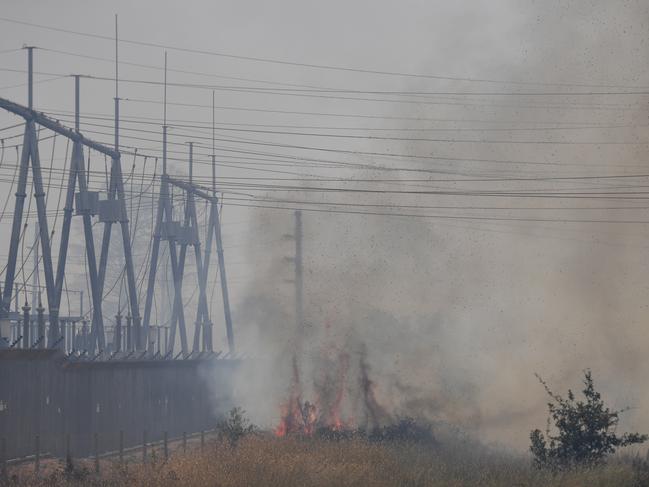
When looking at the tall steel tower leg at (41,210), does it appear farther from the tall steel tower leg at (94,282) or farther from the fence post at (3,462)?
the fence post at (3,462)

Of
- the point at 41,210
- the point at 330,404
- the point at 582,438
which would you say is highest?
the point at 41,210

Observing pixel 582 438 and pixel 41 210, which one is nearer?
pixel 582 438

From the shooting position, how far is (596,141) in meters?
52.6

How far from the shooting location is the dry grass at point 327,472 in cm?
2677

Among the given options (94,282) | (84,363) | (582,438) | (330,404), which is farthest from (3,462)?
(94,282)

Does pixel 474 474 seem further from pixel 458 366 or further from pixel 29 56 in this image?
pixel 29 56

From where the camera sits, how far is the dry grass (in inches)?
1054

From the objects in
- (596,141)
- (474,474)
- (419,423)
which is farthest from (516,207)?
(474,474)

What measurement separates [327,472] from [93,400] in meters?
15.9

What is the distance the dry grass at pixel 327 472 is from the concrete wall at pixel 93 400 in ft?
12.6

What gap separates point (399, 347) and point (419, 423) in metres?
8.35

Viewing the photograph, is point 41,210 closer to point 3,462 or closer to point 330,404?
point 330,404

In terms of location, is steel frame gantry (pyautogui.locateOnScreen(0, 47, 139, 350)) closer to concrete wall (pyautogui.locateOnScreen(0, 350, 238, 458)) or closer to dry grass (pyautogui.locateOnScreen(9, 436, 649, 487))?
concrete wall (pyautogui.locateOnScreen(0, 350, 238, 458))

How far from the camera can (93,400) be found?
Result: 4159cm
